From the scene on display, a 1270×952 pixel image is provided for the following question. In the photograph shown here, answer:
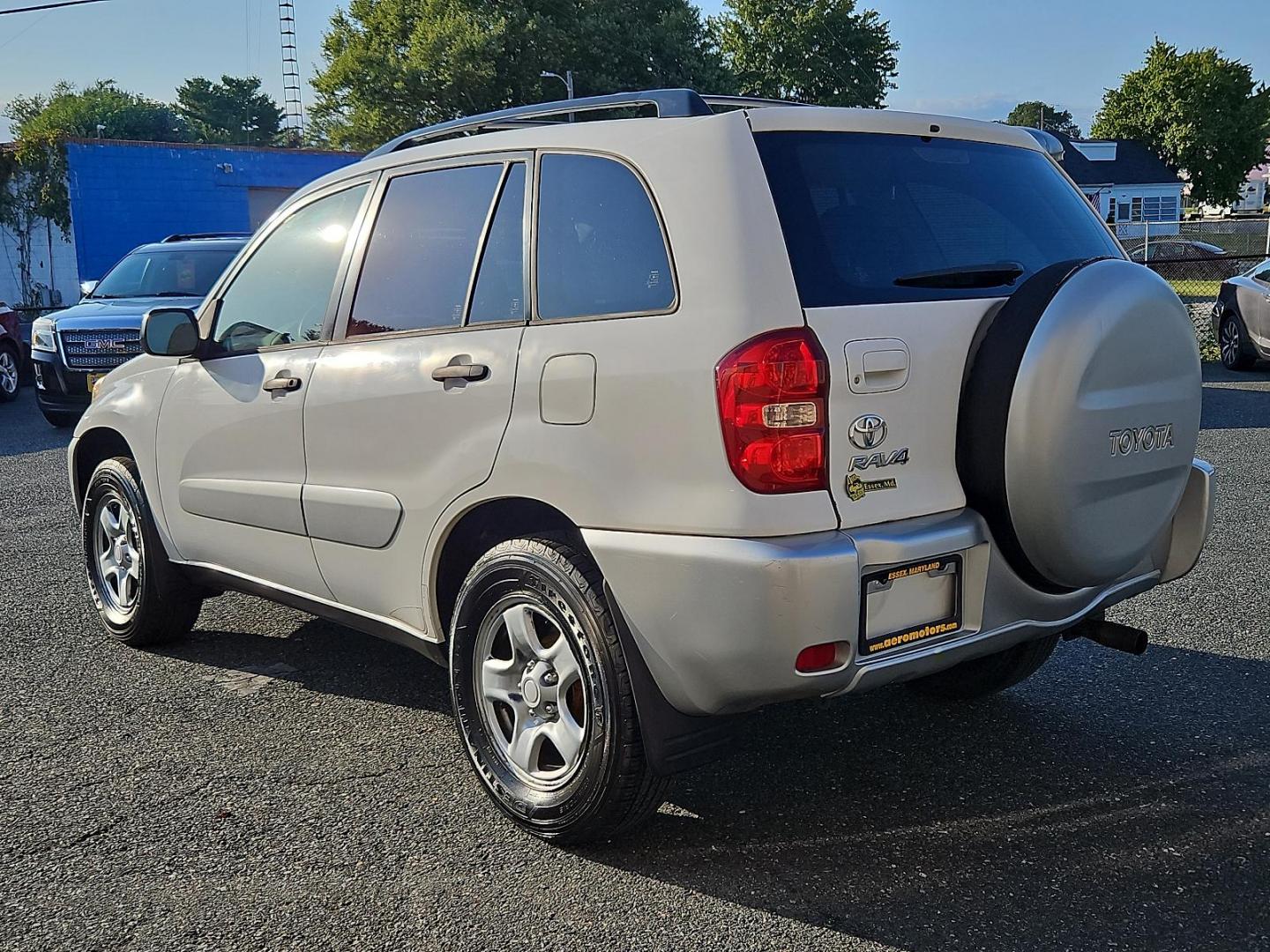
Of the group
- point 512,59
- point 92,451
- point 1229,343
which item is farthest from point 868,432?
point 512,59

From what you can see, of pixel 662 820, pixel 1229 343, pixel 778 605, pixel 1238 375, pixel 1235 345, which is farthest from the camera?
pixel 1229 343

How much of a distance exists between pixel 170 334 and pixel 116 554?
1258mm

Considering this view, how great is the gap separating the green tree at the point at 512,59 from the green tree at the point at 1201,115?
3287 centimetres

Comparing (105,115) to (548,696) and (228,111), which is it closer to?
(228,111)

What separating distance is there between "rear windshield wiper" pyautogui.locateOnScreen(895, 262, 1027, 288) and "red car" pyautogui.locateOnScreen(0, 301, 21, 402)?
15.0m

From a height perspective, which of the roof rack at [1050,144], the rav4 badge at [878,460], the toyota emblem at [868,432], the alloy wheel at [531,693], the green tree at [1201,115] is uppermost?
the green tree at [1201,115]

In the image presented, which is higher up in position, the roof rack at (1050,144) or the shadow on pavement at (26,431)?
the roof rack at (1050,144)

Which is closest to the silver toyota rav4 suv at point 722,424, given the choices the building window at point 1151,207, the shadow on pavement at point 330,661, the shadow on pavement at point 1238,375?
the shadow on pavement at point 330,661

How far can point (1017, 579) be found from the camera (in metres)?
3.16

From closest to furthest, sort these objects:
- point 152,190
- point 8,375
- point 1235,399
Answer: point 1235,399, point 8,375, point 152,190

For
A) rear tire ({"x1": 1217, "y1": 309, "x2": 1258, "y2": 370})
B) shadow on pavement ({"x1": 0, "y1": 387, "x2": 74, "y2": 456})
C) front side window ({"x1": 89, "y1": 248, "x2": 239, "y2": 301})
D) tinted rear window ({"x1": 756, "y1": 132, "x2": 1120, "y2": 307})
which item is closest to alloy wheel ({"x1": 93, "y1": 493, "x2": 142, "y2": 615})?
tinted rear window ({"x1": 756, "y1": 132, "x2": 1120, "y2": 307})

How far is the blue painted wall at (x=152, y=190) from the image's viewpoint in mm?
36031

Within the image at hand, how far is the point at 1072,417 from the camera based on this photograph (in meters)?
2.99

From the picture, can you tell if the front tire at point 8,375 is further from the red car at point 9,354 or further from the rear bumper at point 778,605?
the rear bumper at point 778,605
